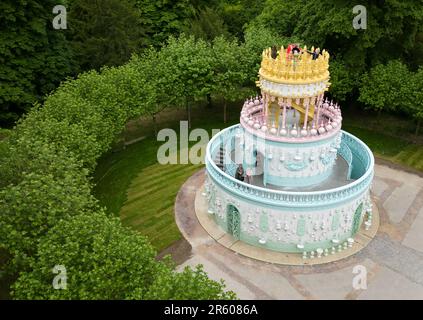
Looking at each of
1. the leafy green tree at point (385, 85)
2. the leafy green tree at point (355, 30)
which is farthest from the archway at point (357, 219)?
the leafy green tree at point (355, 30)

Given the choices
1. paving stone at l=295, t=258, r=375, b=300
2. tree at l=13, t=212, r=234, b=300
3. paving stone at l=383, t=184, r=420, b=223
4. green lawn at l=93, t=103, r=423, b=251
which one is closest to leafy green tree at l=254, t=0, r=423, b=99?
green lawn at l=93, t=103, r=423, b=251

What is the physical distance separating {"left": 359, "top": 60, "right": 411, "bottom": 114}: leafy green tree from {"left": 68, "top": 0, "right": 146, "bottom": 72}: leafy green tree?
105 ft

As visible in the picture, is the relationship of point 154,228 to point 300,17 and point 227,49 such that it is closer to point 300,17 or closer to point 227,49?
point 227,49

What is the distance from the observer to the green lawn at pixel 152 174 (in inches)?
1579

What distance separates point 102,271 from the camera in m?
24.0

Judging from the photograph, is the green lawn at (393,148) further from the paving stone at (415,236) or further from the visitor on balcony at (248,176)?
the visitor on balcony at (248,176)

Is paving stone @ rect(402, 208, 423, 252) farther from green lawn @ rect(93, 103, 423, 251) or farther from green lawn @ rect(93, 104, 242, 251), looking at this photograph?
green lawn @ rect(93, 104, 242, 251)

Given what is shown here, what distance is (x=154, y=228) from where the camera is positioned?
39.1 m

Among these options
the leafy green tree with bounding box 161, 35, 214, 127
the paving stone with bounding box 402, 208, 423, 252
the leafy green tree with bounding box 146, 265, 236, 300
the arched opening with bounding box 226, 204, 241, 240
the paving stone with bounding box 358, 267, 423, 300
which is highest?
the leafy green tree with bounding box 161, 35, 214, 127

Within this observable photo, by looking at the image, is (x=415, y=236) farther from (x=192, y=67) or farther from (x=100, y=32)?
(x=100, y=32)

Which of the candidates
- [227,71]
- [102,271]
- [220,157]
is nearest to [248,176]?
[220,157]

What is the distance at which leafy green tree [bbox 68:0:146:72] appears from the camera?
5791 centimetres

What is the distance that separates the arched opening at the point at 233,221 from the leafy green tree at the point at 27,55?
30.0 meters
